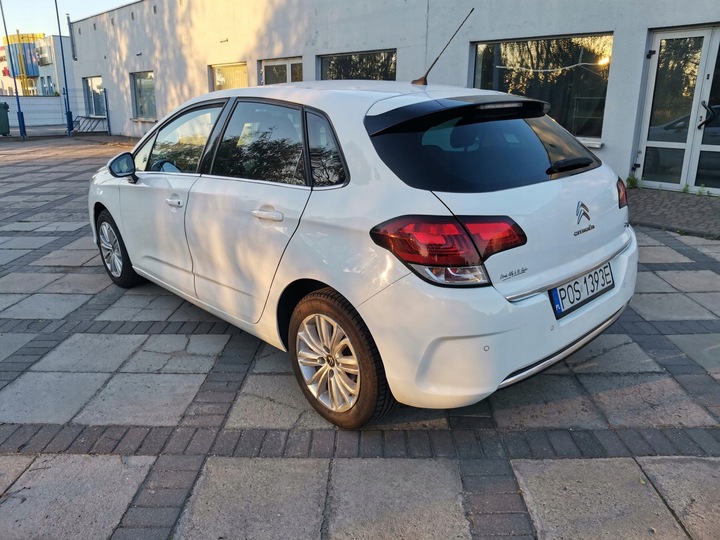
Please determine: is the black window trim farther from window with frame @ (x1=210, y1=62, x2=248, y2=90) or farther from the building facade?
the building facade

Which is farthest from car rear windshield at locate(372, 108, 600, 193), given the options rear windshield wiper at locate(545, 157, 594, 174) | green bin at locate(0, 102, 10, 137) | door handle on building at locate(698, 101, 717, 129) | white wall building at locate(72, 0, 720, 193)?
green bin at locate(0, 102, 10, 137)

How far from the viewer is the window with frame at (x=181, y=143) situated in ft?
12.4

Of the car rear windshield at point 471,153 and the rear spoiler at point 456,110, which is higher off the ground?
the rear spoiler at point 456,110

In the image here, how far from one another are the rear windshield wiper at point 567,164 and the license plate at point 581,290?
52cm

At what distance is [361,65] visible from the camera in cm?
1253

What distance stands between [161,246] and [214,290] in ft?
2.51

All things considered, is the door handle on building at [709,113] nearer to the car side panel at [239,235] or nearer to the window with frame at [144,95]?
the car side panel at [239,235]

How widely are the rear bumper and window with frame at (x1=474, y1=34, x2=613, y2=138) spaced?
7211 mm

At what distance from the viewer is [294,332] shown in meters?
3.04

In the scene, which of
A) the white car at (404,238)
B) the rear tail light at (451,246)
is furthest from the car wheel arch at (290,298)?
the rear tail light at (451,246)

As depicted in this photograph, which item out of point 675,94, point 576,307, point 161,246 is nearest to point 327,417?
point 576,307

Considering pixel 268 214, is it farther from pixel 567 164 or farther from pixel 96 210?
pixel 96 210

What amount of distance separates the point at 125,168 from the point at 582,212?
10.7 ft

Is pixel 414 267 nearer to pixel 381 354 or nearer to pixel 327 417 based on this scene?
pixel 381 354
